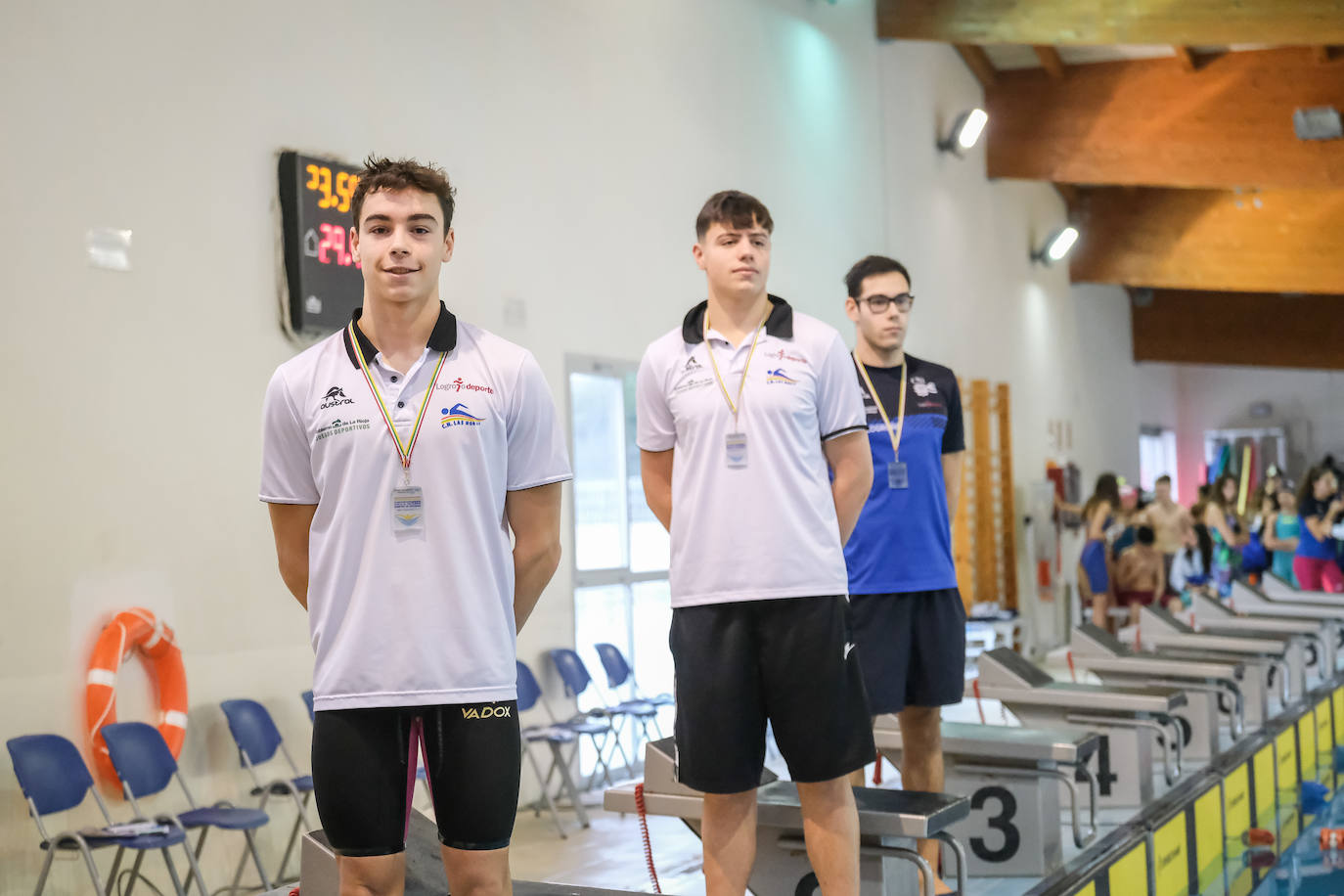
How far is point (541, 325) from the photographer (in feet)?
20.3

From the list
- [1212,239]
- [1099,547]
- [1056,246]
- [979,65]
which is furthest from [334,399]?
[1212,239]

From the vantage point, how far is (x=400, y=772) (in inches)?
72.4

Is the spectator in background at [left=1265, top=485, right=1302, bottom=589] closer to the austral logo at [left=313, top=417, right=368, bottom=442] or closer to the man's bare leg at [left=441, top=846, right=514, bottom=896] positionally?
the man's bare leg at [left=441, top=846, right=514, bottom=896]

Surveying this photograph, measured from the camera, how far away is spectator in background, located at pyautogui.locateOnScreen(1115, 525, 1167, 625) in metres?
10.5

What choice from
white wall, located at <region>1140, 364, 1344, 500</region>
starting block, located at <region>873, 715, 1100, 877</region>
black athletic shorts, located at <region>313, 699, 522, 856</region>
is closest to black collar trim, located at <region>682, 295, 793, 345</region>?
black athletic shorts, located at <region>313, 699, 522, 856</region>

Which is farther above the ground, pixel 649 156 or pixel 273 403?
pixel 649 156

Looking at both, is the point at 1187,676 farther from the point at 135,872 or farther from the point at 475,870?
the point at 475,870

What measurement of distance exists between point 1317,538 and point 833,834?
32.7 ft

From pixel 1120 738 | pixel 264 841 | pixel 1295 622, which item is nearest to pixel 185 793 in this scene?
pixel 264 841

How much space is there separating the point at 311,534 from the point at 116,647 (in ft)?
8.80

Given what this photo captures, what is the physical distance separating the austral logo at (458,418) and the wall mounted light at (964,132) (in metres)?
9.09

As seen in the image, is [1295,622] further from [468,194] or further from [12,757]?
[12,757]

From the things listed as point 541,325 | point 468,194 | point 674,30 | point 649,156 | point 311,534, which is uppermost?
point 674,30

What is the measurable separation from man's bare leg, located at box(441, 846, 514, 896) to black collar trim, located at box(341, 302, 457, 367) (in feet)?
2.42
